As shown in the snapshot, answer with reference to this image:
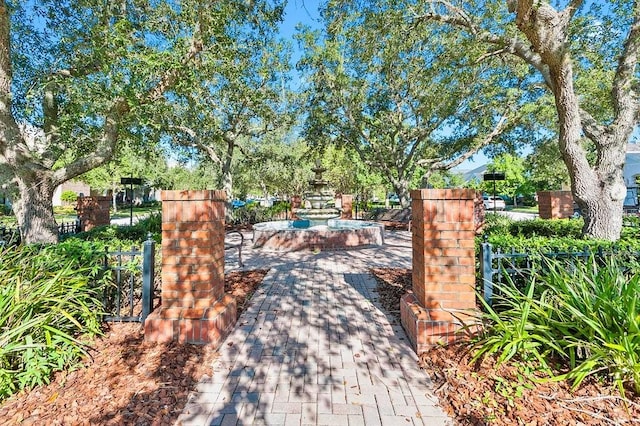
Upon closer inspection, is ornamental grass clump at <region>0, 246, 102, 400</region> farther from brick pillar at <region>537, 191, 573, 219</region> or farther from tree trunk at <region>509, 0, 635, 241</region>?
brick pillar at <region>537, 191, 573, 219</region>

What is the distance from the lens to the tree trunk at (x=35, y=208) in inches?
232

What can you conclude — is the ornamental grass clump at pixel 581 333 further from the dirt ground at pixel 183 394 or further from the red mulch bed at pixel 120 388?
the red mulch bed at pixel 120 388

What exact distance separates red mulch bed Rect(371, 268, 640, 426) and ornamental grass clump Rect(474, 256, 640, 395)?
10cm

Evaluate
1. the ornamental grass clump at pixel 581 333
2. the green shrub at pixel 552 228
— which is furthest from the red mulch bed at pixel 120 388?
the green shrub at pixel 552 228

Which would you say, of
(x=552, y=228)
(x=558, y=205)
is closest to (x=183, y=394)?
(x=552, y=228)

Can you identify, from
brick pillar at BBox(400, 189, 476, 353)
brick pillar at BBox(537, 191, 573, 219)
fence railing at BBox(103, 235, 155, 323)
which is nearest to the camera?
brick pillar at BBox(400, 189, 476, 353)

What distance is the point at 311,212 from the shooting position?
11.8 metres

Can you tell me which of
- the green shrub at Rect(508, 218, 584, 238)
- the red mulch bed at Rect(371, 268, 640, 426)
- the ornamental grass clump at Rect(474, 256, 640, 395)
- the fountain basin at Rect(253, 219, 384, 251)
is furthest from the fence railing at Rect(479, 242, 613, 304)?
the fountain basin at Rect(253, 219, 384, 251)

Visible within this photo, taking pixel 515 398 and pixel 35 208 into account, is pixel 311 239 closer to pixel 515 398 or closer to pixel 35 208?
pixel 35 208

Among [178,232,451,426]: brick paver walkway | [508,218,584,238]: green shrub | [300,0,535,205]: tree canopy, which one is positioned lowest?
[178,232,451,426]: brick paver walkway

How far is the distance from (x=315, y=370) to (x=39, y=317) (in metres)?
2.54

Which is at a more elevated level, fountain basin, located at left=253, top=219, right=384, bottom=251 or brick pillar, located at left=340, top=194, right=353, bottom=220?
brick pillar, located at left=340, top=194, right=353, bottom=220

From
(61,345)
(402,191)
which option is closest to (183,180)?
(402,191)

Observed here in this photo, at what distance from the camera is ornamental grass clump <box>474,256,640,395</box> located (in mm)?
2295
